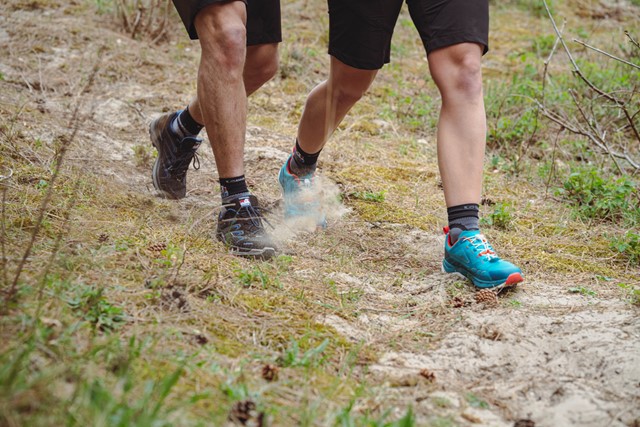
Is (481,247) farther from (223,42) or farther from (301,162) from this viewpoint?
(223,42)

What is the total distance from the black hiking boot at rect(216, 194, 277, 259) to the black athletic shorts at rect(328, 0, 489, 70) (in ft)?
2.59

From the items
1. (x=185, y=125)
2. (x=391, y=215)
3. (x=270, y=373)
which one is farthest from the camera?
(x=391, y=215)

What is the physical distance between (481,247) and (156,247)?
1.23 meters

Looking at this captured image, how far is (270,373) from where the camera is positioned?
168cm

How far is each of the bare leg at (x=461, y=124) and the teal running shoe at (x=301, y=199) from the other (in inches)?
31.9

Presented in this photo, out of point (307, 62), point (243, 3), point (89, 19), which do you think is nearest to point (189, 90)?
point (307, 62)

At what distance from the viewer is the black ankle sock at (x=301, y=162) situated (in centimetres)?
329

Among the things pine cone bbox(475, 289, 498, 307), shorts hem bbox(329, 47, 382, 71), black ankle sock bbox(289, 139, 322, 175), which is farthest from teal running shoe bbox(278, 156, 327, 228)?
pine cone bbox(475, 289, 498, 307)

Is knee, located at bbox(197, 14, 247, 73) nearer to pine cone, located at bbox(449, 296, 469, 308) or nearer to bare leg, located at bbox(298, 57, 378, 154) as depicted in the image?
bare leg, located at bbox(298, 57, 378, 154)

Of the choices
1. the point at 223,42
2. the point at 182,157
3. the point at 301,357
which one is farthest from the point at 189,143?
the point at 301,357

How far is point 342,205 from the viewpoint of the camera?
3.59m

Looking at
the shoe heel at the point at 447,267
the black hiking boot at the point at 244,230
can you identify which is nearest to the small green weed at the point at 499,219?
the shoe heel at the point at 447,267

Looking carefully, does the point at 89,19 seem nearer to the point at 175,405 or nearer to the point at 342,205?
the point at 342,205

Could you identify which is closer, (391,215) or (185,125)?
(185,125)
